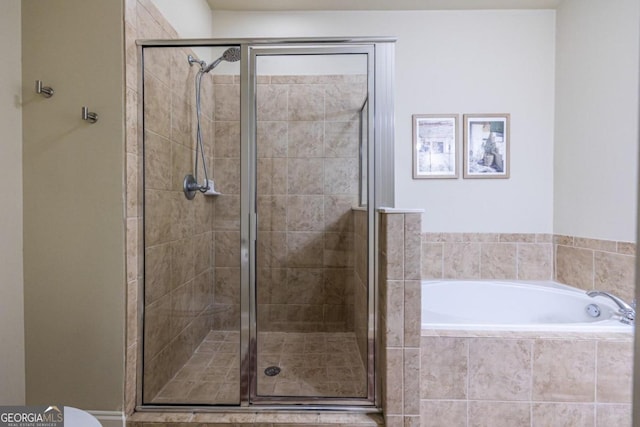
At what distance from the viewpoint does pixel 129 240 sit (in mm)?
1336

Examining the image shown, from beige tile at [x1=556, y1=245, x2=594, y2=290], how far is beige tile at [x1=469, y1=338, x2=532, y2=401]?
118cm

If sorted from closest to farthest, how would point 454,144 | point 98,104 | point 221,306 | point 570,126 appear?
1. point 98,104
2. point 221,306
3. point 570,126
4. point 454,144

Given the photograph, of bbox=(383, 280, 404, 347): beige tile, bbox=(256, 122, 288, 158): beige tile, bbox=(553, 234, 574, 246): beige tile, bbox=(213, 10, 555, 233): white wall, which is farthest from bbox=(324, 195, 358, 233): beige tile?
bbox=(553, 234, 574, 246): beige tile

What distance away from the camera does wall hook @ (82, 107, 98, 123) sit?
1.27 m

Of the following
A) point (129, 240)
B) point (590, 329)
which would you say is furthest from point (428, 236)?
point (129, 240)

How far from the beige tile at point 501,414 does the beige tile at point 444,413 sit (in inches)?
1.7

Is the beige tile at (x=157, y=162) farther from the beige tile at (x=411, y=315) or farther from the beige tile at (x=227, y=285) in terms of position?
the beige tile at (x=411, y=315)

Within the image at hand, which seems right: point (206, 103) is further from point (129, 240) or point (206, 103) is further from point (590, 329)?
point (590, 329)

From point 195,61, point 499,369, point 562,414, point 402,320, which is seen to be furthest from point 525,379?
point 195,61

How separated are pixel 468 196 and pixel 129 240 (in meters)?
2.35

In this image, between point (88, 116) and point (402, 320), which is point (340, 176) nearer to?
point (402, 320)

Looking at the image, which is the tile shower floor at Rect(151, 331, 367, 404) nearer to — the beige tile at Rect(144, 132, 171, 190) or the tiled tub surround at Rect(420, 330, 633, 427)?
the tiled tub surround at Rect(420, 330, 633, 427)

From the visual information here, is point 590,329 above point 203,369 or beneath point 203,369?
above

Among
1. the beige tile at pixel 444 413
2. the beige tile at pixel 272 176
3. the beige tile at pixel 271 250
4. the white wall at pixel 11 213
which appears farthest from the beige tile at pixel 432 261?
the white wall at pixel 11 213
